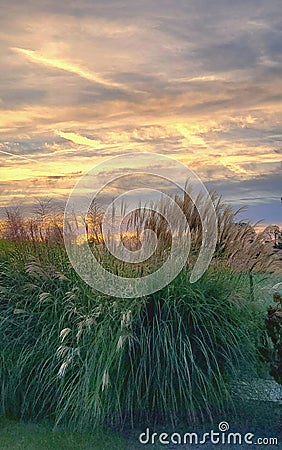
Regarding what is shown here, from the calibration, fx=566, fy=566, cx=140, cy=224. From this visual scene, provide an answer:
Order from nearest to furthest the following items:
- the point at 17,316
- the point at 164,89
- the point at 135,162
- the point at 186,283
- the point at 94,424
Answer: the point at 94,424 → the point at 186,283 → the point at 17,316 → the point at 135,162 → the point at 164,89

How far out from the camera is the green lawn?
3.04 m

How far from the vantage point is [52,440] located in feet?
10.2

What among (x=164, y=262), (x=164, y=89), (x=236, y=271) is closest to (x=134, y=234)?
(x=164, y=262)

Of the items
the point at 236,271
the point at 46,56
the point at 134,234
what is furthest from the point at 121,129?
the point at 236,271

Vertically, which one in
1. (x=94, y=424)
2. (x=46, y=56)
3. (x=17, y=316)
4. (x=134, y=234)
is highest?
(x=46, y=56)

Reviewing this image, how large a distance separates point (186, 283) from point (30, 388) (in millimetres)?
1131

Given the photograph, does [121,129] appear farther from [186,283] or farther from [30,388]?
[30,388]

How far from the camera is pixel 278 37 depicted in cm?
462

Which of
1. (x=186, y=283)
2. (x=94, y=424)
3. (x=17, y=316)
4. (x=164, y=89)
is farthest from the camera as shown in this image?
(x=164, y=89)

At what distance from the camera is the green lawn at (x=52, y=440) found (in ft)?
9.98

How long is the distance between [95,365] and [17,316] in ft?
2.49

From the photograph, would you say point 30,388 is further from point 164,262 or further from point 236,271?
point 236,271

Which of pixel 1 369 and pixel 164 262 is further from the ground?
pixel 164 262

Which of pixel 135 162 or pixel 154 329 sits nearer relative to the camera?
pixel 154 329
